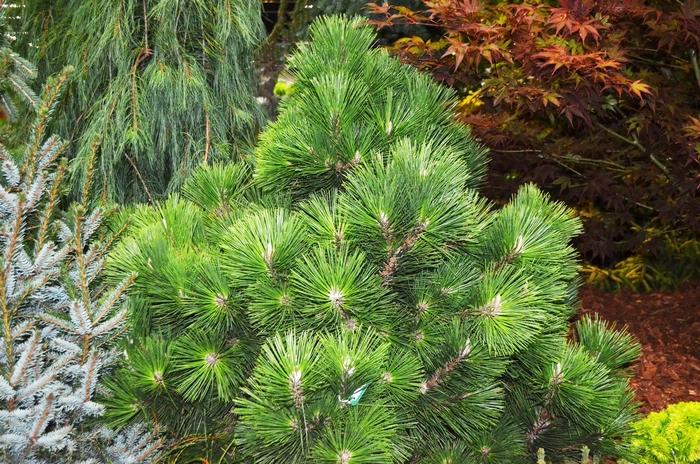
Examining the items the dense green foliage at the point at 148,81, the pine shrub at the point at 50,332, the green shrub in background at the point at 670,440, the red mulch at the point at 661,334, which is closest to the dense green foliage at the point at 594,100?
the red mulch at the point at 661,334

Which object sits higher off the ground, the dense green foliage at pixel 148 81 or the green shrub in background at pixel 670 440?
the dense green foliage at pixel 148 81

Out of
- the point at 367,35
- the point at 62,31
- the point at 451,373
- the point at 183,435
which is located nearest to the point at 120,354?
the point at 183,435

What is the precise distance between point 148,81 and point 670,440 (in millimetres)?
3015

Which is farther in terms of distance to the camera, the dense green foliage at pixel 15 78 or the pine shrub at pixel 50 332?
the dense green foliage at pixel 15 78

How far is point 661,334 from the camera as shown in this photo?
5152 millimetres

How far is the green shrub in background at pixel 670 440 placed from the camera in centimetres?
285

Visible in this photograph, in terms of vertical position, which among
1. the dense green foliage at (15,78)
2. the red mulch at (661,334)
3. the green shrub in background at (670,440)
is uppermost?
the dense green foliage at (15,78)

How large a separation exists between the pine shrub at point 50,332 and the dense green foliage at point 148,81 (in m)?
1.74

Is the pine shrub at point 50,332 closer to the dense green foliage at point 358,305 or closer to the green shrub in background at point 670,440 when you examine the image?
the dense green foliage at point 358,305

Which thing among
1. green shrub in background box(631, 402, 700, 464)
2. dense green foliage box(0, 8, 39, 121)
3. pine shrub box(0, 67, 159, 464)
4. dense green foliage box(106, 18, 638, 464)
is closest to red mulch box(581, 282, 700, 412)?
green shrub in background box(631, 402, 700, 464)

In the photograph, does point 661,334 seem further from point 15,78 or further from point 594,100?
point 15,78

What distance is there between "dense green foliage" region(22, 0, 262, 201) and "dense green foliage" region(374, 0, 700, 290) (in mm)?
962

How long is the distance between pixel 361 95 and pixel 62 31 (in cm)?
257

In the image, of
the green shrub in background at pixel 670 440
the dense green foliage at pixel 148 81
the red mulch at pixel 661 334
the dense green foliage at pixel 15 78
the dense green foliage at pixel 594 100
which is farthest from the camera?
the red mulch at pixel 661 334
